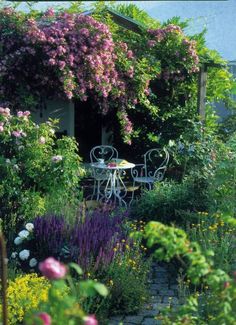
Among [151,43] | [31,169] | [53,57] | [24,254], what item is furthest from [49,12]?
[24,254]

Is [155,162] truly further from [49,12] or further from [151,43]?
[49,12]

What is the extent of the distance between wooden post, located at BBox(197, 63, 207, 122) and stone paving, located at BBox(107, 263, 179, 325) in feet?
16.9

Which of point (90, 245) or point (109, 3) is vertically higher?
point (109, 3)

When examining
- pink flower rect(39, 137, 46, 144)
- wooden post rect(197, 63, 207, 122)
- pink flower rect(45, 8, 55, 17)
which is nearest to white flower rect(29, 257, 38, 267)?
pink flower rect(39, 137, 46, 144)

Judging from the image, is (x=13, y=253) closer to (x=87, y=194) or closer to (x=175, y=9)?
(x=87, y=194)

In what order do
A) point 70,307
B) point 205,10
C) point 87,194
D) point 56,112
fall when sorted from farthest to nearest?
point 205,10 → point 56,112 → point 87,194 → point 70,307

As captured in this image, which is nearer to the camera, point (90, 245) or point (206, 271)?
point (206, 271)

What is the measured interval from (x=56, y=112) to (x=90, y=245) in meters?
6.39

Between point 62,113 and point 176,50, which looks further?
point 62,113

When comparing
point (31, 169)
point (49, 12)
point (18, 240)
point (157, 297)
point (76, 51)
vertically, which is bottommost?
point (157, 297)

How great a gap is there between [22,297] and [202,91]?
7240 millimetres

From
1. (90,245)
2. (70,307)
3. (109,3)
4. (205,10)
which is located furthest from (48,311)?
(205,10)

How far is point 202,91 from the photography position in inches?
413

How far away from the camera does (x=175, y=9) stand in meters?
17.2
